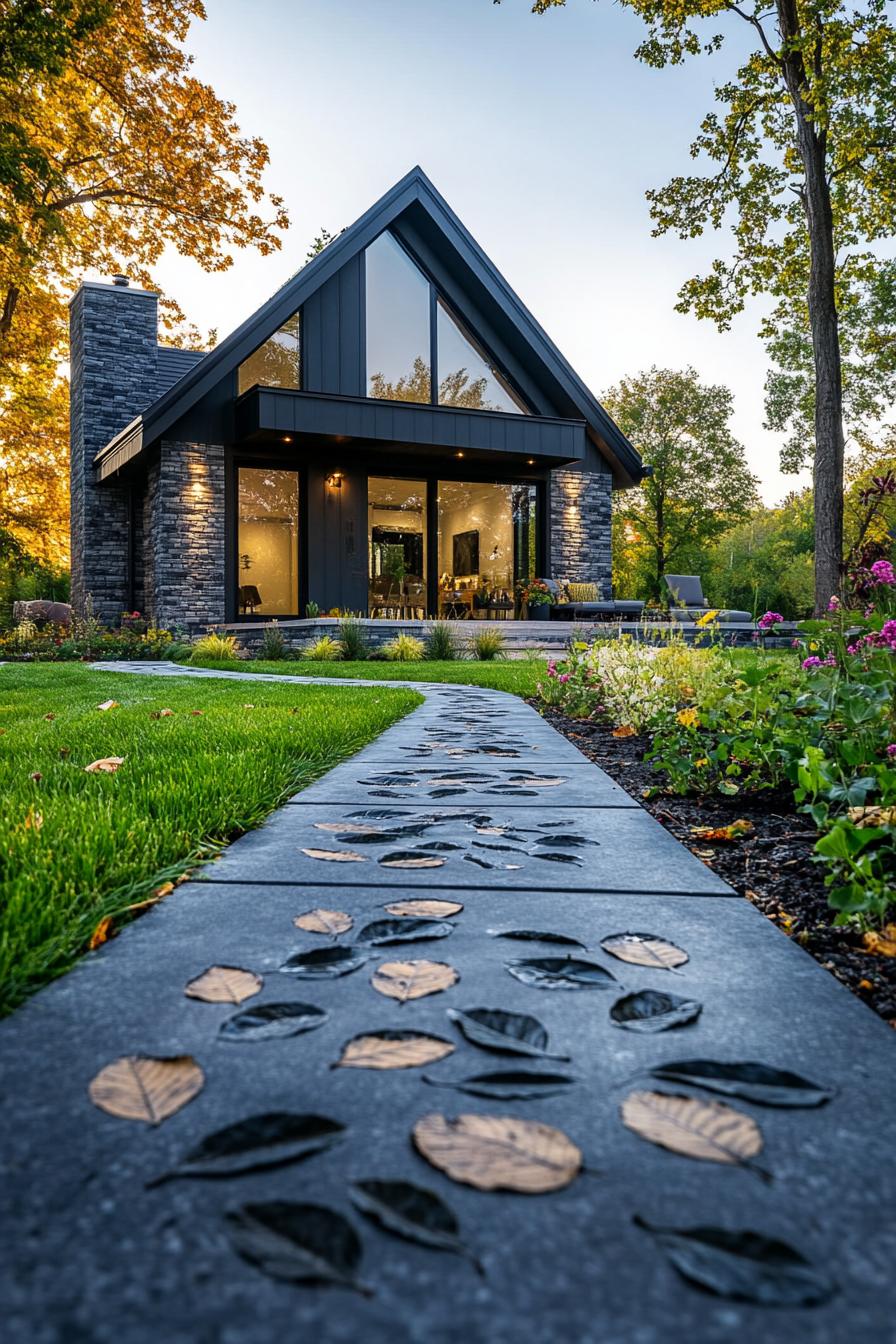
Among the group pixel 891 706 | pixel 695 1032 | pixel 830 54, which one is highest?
pixel 830 54

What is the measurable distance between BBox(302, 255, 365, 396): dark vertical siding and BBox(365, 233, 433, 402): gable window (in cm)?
23

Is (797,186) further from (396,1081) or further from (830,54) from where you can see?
(396,1081)

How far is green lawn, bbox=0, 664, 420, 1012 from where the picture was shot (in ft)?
4.67

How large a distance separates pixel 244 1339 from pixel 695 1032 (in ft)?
2.26

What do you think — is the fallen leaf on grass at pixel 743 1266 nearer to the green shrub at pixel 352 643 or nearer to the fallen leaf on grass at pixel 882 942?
the fallen leaf on grass at pixel 882 942

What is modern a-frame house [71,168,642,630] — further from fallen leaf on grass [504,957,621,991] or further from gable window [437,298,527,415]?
fallen leaf on grass [504,957,621,991]

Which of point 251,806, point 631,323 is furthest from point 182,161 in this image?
point 251,806

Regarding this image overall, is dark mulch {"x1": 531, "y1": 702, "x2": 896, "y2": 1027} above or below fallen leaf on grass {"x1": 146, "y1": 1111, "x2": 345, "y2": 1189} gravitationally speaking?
below

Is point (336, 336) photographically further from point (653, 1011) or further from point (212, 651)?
point (653, 1011)

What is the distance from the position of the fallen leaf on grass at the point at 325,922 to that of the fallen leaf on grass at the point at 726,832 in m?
1.12

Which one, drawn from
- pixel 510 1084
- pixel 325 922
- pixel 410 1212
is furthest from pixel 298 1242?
pixel 325 922

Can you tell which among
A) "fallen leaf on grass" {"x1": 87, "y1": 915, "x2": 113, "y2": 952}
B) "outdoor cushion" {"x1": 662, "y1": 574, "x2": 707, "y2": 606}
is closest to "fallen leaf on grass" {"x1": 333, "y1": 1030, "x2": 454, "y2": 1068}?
"fallen leaf on grass" {"x1": 87, "y1": 915, "x2": 113, "y2": 952}

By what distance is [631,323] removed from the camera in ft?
64.5

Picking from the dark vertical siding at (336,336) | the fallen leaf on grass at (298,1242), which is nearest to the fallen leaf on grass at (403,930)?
the fallen leaf on grass at (298,1242)
